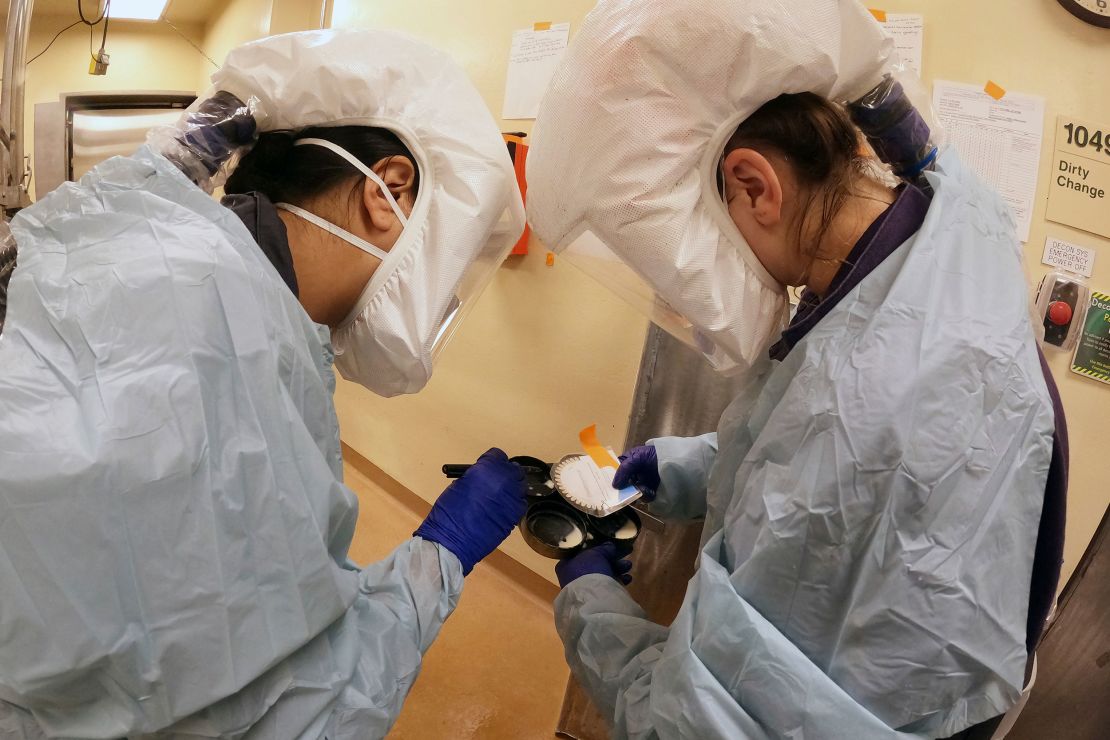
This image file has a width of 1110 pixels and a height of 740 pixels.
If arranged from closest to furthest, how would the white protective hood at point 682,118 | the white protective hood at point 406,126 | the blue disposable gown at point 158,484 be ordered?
the blue disposable gown at point 158,484 < the white protective hood at point 682,118 < the white protective hood at point 406,126

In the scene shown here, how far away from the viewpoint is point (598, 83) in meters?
0.73

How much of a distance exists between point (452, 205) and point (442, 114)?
0.43 feet

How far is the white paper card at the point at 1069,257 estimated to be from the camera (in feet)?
4.34

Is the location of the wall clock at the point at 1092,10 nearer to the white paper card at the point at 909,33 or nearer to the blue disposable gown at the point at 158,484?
the white paper card at the point at 909,33

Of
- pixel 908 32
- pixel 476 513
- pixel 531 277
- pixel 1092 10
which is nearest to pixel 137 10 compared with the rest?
pixel 531 277

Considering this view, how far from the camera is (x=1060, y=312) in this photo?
1.32 metres

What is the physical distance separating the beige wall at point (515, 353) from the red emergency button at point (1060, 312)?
0.88 m

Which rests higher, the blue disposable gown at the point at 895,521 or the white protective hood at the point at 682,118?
the white protective hood at the point at 682,118

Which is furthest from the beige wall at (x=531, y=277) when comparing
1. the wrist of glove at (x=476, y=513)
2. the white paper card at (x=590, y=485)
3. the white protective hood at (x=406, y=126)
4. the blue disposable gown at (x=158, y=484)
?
the blue disposable gown at (x=158, y=484)

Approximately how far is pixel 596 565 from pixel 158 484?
759 millimetres

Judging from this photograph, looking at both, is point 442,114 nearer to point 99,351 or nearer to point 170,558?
point 99,351

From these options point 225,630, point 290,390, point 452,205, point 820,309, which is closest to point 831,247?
point 820,309

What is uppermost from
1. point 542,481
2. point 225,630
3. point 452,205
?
point 452,205

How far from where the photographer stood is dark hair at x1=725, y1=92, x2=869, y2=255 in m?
0.74
